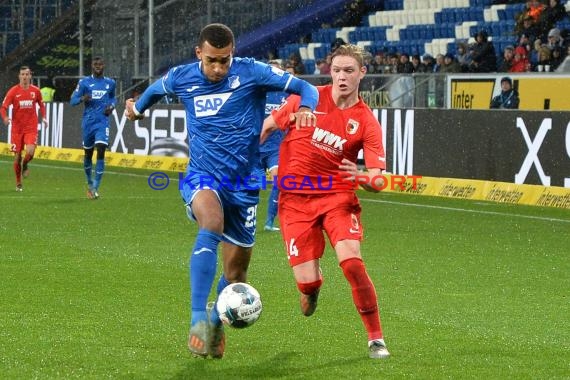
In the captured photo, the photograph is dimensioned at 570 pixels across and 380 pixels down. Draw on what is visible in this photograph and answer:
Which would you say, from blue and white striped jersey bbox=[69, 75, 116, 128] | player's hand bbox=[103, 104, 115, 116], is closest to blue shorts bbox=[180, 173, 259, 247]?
player's hand bbox=[103, 104, 115, 116]

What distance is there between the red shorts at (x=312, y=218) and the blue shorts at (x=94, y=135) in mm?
14494

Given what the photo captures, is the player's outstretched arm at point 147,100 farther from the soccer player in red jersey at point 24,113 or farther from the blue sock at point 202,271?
the soccer player in red jersey at point 24,113

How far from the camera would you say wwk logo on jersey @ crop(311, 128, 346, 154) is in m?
8.48

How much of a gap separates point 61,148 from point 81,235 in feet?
Answer: 59.9

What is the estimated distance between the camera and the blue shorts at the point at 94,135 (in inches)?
896

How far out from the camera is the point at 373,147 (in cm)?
831

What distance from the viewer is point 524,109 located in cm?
2123

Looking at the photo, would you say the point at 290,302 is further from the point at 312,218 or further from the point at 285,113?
the point at 285,113

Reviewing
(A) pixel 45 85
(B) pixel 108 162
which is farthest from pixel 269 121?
(A) pixel 45 85

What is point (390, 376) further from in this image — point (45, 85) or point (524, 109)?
point (45, 85)

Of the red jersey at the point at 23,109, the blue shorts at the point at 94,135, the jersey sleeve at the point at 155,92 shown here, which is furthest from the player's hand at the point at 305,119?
the red jersey at the point at 23,109

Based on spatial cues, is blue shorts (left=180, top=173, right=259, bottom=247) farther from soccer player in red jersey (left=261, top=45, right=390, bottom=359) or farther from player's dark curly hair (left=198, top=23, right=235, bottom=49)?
player's dark curly hair (left=198, top=23, right=235, bottom=49)

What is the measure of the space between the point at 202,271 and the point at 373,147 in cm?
134

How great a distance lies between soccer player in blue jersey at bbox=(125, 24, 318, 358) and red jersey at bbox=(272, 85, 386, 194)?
18 cm
